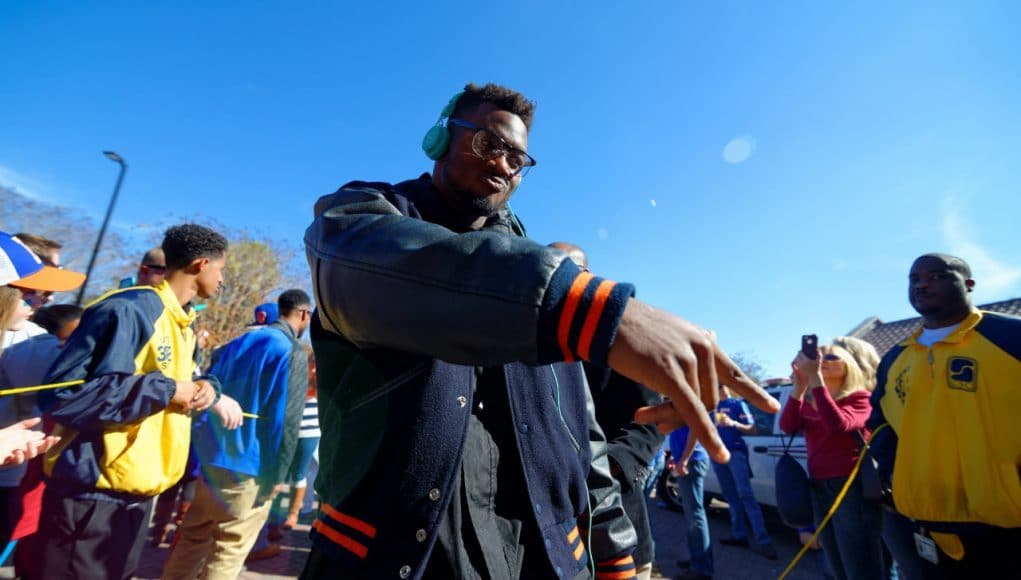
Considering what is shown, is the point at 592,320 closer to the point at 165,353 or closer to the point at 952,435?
the point at 165,353

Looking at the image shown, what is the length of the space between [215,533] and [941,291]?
213 inches

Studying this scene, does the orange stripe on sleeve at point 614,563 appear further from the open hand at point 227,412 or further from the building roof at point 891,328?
the building roof at point 891,328

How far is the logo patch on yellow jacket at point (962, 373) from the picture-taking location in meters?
3.08

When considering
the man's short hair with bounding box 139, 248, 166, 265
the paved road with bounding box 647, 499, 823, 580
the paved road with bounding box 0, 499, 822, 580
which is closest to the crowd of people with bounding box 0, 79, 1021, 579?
the man's short hair with bounding box 139, 248, 166, 265

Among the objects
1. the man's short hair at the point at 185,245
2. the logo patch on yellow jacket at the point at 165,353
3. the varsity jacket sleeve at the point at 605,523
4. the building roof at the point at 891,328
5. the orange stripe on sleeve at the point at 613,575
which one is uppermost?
the building roof at the point at 891,328

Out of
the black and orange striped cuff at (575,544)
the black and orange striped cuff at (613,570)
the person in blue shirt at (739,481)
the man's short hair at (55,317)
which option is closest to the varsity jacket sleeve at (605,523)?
the black and orange striped cuff at (613,570)

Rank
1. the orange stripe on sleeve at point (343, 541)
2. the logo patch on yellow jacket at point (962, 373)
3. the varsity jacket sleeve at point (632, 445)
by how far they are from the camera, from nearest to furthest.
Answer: the orange stripe on sleeve at point (343, 541)
the varsity jacket sleeve at point (632, 445)
the logo patch on yellow jacket at point (962, 373)

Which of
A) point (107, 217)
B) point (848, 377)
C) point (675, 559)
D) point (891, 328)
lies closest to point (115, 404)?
point (848, 377)

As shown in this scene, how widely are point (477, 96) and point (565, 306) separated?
58.6 inches

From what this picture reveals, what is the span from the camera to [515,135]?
186 cm

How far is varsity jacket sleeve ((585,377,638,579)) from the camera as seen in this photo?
201 centimetres

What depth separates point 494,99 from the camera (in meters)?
1.92

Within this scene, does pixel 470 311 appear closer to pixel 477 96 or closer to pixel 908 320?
pixel 477 96

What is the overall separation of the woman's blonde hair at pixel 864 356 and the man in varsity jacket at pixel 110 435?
5.31m
